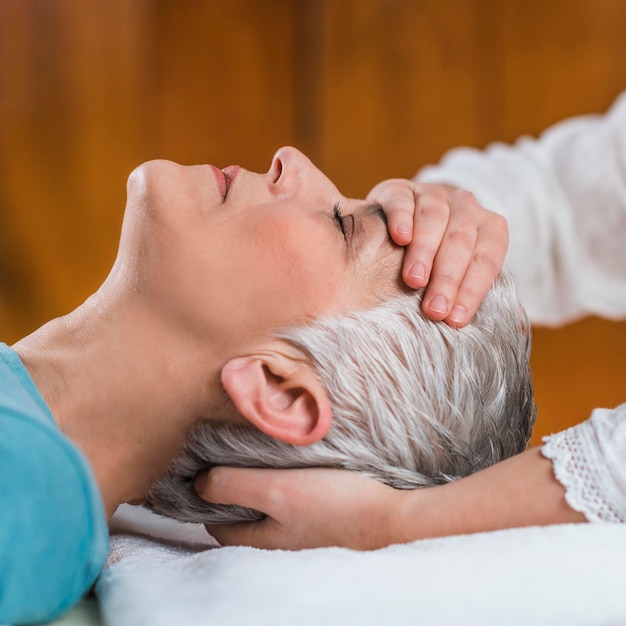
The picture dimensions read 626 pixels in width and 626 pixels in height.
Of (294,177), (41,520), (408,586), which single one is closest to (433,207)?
(294,177)

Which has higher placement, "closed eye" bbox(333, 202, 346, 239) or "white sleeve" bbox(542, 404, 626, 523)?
"closed eye" bbox(333, 202, 346, 239)

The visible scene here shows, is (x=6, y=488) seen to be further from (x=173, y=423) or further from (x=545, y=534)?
(x=545, y=534)

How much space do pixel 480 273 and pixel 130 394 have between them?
480mm

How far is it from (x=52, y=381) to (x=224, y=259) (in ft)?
0.88

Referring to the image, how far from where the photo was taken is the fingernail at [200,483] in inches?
41.8

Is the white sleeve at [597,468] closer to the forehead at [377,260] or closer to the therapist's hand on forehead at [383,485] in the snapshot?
the therapist's hand on forehead at [383,485]

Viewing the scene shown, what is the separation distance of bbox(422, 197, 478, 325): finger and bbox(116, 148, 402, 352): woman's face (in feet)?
0.18

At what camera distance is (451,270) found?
1.08 meters

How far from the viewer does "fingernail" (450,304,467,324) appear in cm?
105

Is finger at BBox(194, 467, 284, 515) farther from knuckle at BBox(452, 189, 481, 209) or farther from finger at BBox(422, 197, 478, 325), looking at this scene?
knuckle at BBox(452, 189, 481, 209)

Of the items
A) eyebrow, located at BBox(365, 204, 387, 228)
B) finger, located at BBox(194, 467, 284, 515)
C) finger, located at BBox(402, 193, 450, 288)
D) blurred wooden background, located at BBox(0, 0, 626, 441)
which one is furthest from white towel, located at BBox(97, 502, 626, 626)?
blurred wooden background, located at BBox(0, 0, 626, 441)

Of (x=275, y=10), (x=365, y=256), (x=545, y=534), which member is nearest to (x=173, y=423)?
(x=365, y=256)

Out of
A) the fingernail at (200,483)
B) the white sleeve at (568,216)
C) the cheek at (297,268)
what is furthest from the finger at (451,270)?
the white sleeve at (568,216)

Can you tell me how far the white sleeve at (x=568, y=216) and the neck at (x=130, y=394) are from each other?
0.88 meters
